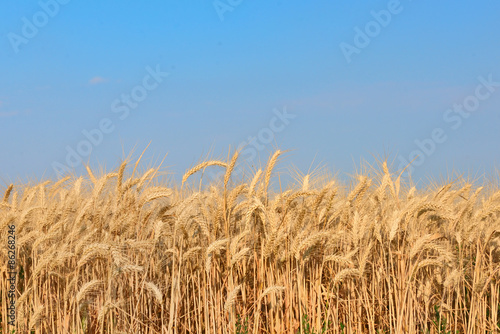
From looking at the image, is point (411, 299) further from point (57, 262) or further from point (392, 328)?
point (57, 262)

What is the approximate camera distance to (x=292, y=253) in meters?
4.30

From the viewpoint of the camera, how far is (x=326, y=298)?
4461mm

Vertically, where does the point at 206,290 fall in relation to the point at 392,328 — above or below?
above

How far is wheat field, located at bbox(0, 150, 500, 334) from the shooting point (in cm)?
430

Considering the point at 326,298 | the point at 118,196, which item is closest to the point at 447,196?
the point at 326,298

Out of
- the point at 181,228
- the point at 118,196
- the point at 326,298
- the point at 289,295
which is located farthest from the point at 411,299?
the point at 118,196

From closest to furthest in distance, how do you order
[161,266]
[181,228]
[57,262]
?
[57,262], [181,228], [161,266]

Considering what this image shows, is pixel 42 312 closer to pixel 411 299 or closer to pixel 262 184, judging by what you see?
pixel 262 184

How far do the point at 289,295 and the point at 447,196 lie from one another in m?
2.17

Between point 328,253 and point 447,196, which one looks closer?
point 328,253

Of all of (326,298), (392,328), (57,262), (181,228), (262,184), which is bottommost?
(392,328)

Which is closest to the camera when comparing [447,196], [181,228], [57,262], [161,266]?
[57,262]

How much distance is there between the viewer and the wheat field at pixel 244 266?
430 centimetres

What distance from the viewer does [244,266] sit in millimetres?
4598
